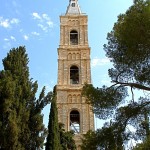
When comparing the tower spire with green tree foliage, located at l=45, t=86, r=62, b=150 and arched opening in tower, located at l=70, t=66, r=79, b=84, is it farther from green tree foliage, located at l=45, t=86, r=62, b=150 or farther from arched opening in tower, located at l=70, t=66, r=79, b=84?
green tree foliage, located at l=45, t=86, r=62, b=150

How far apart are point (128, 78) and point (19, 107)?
6118 millimetres

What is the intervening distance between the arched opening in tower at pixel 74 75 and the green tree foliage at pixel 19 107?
9788 millimetres

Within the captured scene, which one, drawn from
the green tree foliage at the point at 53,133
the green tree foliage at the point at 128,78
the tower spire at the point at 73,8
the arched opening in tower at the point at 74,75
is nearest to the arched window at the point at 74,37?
the tower spire at the point at 73,8

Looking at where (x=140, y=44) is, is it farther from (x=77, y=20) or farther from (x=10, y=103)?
(x=77, y=20)

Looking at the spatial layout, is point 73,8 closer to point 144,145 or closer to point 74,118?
point 74,118

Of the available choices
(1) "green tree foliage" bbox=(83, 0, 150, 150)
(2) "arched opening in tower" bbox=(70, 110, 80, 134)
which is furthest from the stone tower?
(1) "green tree foliage" bbox=(83, 0, 150, 150)

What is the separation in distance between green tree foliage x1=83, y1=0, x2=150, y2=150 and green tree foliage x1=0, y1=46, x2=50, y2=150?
177 inches

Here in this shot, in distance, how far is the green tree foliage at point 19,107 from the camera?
16.3 meters

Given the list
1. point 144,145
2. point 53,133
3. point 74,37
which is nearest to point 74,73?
point 74,37

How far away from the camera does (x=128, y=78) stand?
1339 centimetres

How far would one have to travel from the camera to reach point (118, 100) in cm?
1326

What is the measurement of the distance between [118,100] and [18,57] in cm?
760

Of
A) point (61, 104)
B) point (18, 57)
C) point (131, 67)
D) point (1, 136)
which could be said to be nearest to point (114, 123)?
point (131, 67)

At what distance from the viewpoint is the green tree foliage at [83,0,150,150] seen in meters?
12.5
